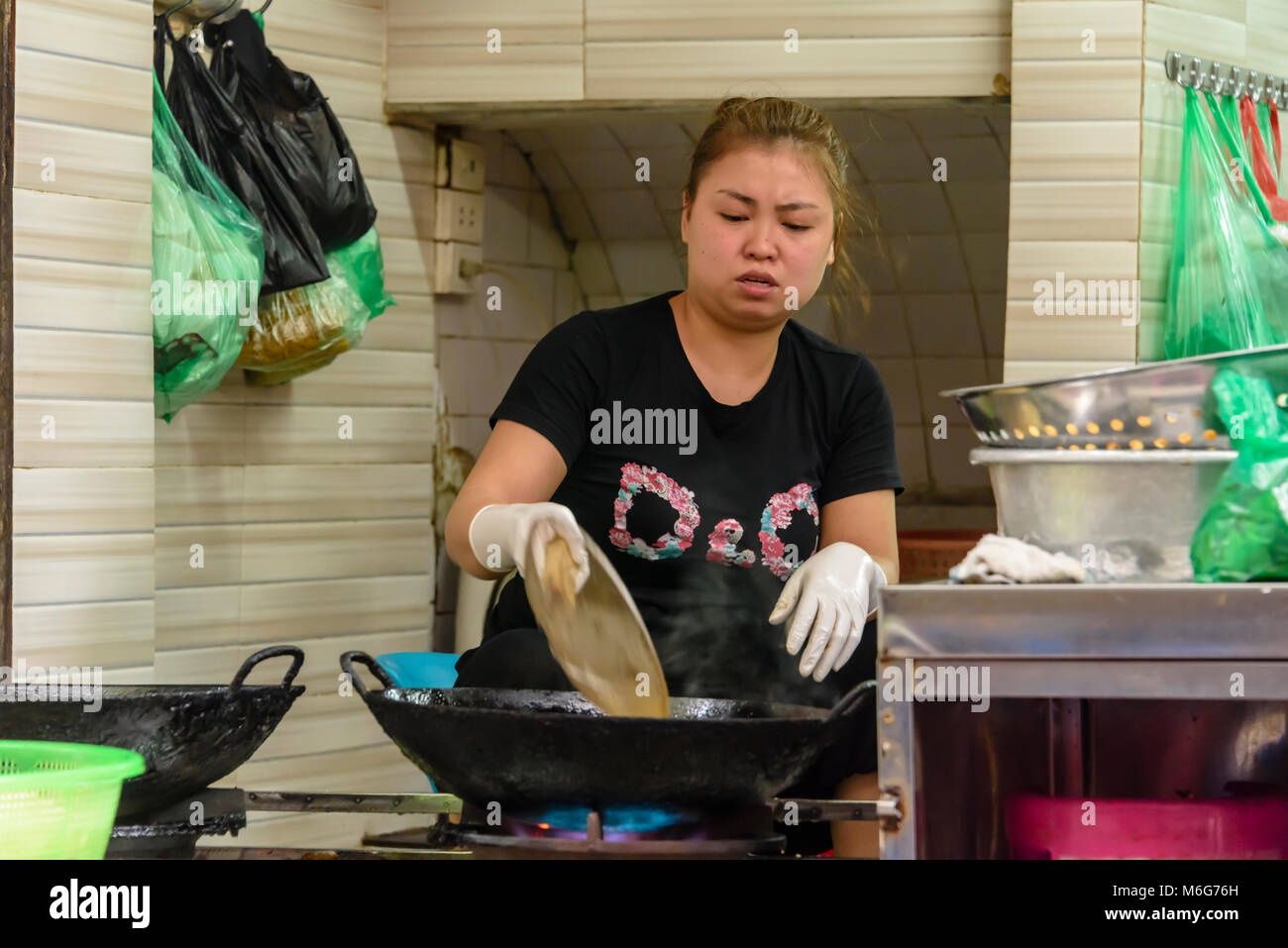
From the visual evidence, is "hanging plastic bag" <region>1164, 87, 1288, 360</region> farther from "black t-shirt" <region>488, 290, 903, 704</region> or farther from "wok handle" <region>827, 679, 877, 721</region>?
"wok handle" <region>827, 679, 877, 721</region>

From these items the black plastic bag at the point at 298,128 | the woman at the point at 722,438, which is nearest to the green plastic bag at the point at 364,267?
the black plastic bag at the point at 298,128

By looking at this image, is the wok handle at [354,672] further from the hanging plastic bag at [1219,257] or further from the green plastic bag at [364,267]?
the hanging plastic bag at [1219,257]

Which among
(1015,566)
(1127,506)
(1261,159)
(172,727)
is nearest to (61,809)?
(172,727)

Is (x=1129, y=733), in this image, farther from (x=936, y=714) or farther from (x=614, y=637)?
(x=614, y=637)

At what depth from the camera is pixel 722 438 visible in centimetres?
217

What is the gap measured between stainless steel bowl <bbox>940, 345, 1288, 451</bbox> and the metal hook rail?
1.86 m

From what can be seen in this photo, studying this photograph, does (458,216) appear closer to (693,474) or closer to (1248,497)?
(693,474)

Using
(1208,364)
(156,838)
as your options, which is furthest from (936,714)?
(156,838)

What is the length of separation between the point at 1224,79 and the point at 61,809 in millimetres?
2698

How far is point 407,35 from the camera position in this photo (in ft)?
11.4

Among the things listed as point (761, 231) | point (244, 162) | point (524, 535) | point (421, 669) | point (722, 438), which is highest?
point (244, 162)

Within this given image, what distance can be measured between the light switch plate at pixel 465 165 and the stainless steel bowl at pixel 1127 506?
248cm

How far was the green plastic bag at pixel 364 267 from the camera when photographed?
3076mm

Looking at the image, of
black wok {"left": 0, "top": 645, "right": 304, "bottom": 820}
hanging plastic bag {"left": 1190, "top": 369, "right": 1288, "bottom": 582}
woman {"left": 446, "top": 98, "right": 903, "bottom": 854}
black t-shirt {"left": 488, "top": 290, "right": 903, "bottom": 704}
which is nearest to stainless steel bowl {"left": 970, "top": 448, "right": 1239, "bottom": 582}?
hanging plastic bag {"left": 1190, "top": 369, "right": 1288, "bottom": 582}
